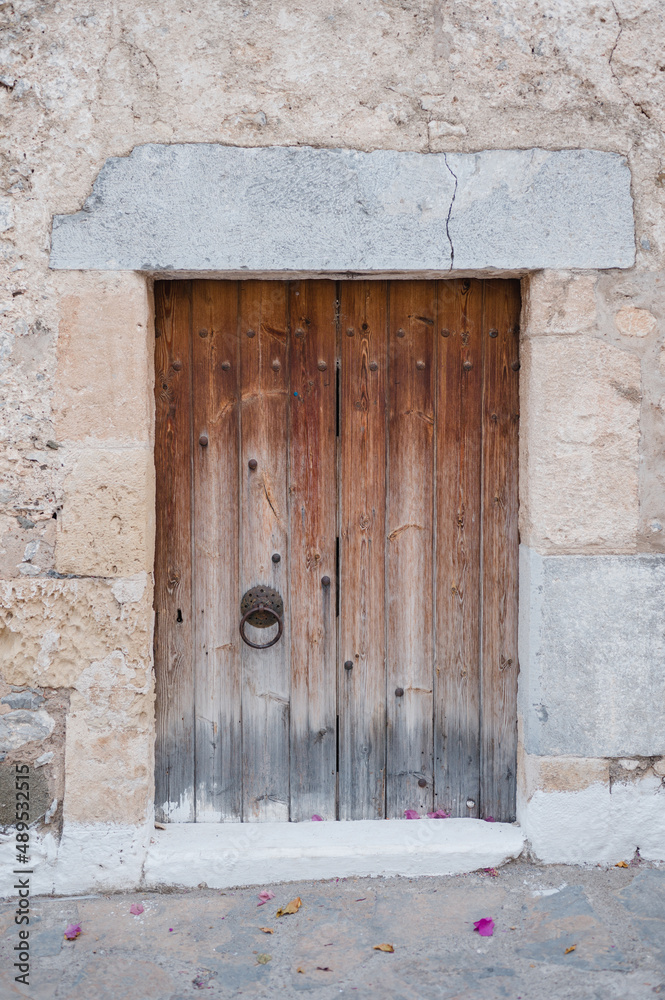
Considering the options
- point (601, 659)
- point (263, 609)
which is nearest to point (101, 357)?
point (263, 609)

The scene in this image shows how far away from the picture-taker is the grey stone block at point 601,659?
209 centimetres

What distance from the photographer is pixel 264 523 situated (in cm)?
226

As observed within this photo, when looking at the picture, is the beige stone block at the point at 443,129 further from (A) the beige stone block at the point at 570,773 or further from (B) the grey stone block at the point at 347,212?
(A) the beige stone block at the point at 570,773

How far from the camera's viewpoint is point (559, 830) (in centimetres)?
211

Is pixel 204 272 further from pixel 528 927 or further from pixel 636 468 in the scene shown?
pixel 528 927

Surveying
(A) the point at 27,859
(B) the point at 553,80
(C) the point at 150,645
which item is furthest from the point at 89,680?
(B) the point at 553,80

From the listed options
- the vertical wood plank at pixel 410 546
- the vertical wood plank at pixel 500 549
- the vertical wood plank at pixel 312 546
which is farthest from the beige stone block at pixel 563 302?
the vertical wood plank at pixel 312 546

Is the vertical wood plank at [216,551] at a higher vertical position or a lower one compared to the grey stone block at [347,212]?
lower

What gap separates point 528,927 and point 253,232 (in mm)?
2003

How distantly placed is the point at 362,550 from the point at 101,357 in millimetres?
958

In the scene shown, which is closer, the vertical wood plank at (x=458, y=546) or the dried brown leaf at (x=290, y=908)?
the dried brown leaf at (x=290, y=908)

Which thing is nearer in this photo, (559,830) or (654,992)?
(654,992)

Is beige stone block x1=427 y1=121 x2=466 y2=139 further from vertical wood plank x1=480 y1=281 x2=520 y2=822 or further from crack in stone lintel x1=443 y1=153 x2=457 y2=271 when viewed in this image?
vertical wood plank x1=480 y1=281 x2=520 y2=822

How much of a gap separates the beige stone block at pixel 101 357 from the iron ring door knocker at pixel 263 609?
23.3 inches
